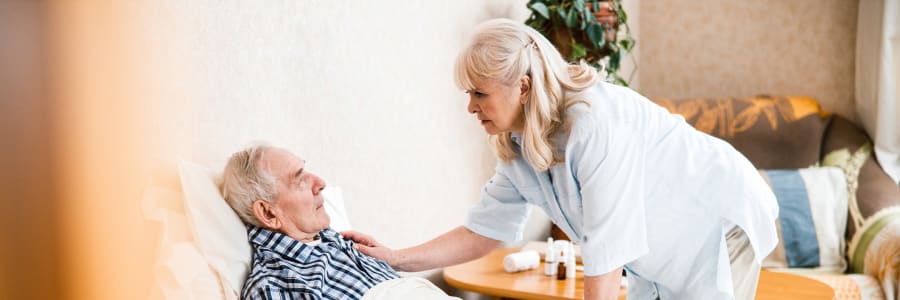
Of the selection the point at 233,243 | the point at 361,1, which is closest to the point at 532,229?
the point at 361,1

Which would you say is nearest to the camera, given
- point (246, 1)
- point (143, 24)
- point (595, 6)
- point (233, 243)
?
point (143, 24)

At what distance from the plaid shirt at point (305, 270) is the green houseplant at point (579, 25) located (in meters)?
1.49

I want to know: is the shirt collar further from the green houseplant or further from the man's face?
the green houseplant

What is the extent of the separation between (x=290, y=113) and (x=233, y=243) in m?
0.45

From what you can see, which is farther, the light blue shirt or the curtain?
the curtain

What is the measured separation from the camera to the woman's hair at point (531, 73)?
1312 mm

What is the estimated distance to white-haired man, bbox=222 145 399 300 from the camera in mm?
1305

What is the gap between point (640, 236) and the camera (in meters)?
1.35

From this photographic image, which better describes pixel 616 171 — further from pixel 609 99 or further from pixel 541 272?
pixel 541 272

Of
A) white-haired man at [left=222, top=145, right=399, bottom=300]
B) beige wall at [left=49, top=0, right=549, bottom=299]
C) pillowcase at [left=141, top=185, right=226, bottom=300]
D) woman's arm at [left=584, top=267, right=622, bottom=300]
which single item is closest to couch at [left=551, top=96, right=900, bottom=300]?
beige wall at [left=49, top=0, right=549, bottom=299]

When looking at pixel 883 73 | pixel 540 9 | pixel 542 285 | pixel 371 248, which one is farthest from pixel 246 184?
pixel 883 73

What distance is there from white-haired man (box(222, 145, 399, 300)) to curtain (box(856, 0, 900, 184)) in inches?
98.1

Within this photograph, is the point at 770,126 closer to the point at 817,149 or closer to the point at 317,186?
the point at 817,149

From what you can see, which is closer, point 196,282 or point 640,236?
point 196,282
